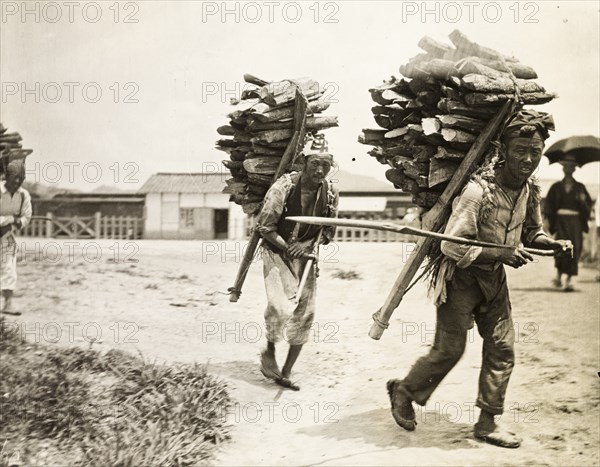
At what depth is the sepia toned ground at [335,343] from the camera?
3344 mm

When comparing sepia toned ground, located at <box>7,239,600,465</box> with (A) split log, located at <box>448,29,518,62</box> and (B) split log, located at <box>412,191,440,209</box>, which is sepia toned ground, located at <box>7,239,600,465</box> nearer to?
A: (B) split log, located at <box>412,191,440,209</box>

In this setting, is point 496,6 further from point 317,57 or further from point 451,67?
point 317,57

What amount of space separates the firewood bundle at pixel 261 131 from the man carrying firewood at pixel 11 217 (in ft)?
5.10

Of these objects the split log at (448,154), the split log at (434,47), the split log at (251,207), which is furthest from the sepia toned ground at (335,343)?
the split log at (434,47)

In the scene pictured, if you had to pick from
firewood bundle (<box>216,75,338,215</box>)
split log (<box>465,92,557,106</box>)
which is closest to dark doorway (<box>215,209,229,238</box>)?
firewood bundle (<box>216,75,338,215</box>)

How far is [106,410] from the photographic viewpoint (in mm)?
3572

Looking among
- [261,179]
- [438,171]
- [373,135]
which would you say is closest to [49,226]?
[261,179]

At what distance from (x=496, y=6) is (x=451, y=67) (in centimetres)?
85

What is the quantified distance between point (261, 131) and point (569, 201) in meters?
2.11

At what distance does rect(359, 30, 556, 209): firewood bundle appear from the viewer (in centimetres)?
304

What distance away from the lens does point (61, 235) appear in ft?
13.7

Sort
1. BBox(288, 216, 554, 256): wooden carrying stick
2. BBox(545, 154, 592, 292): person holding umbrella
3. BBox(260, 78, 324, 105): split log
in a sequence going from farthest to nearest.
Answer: BBox(545, 154, 592, 292): person holding umbrella → BBox(260, 78, 324, 105): split log → BBox(288, 216, 554, 256): wooden carrying stick

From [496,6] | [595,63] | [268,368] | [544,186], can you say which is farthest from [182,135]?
[595,63]

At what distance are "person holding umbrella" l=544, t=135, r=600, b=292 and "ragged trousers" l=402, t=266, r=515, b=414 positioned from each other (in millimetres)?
952
